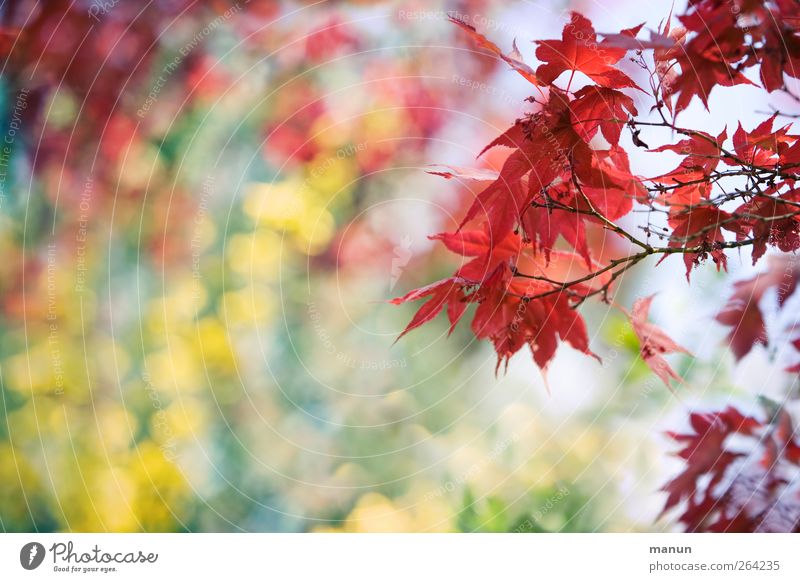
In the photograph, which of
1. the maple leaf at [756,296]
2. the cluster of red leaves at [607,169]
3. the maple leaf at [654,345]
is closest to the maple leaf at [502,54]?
the cluster of red leaves at [607,169]

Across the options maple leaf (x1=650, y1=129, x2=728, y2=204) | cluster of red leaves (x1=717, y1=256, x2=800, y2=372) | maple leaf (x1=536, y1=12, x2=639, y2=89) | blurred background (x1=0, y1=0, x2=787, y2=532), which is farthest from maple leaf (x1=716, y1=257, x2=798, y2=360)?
maple leaf (x1=536, y1=12, x2=639, y2=89)

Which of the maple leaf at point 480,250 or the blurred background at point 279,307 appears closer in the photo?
the maple leaf at point 480,250

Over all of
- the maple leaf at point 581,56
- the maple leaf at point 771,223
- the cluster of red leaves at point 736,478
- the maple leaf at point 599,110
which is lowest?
the cluster of red leaves at point 736,478

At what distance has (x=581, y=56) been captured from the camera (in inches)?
16.9

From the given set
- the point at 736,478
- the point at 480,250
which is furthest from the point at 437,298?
the point at 736,478

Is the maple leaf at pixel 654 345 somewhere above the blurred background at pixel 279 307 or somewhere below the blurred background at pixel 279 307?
below

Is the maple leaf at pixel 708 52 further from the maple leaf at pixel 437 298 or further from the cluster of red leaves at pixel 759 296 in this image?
the cluster of red leaves at pixel 759 296

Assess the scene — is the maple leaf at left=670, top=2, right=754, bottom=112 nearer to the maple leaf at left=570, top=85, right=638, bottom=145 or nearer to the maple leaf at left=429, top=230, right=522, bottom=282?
the maple leaf at left=570, top=85, right=638, bottom=145

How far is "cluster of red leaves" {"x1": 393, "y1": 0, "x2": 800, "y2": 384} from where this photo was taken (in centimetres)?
39

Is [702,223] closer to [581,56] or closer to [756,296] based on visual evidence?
[581,56]

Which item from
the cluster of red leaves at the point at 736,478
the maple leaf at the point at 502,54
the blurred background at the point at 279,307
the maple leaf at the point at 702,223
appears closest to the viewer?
the maple leaf at the point at 502,54

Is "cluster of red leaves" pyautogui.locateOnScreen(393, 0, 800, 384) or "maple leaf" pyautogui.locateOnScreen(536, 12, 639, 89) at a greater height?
"maple leaf" pyautogui.locateOnScreen(536, 12, 639, 89)

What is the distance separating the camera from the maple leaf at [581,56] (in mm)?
411

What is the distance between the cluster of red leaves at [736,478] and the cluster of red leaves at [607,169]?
0.25 meters
